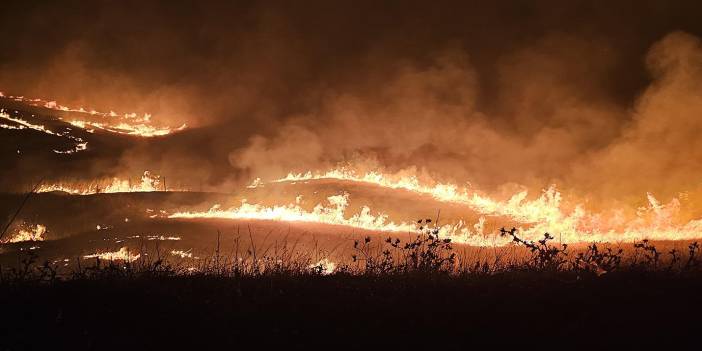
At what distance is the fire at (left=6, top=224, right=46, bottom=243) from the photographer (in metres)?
37.6

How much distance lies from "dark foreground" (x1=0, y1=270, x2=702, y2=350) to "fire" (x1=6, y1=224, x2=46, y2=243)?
35117mm

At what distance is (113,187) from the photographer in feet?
143

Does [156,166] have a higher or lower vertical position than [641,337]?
higher

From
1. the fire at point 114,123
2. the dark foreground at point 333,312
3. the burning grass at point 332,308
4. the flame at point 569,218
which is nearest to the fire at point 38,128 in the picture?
the fire at point 114,123

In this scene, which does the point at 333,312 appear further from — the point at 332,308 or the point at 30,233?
the point at 30,233

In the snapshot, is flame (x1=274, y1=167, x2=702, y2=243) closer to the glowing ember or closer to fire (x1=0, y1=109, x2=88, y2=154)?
the glowing ember

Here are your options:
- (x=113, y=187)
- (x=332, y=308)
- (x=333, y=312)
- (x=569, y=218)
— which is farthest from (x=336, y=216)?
(x=333, y=312)

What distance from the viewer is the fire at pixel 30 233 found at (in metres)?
37.6

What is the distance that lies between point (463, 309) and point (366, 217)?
81.6ft

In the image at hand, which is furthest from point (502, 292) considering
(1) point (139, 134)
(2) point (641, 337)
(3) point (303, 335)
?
(1) point (139, 134)

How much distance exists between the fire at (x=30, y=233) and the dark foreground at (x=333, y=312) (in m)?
35.1

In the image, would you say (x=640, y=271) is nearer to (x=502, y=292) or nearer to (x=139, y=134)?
(x=502, y=292)

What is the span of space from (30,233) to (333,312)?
1557 inches

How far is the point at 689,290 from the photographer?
8.12 meters
